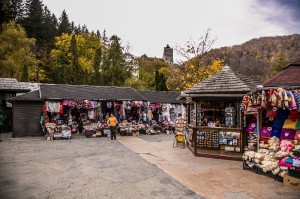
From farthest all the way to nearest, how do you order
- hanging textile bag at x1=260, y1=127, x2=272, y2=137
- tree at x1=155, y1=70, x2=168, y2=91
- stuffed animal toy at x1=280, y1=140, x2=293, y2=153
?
tree at x1=155, y1=70, x2=168, y2=91
hanging textile bag at x1=260, y1=127, x2=272, y2=137
stuffed animal toy at x1=280, y1=140, x2=293, y2=153

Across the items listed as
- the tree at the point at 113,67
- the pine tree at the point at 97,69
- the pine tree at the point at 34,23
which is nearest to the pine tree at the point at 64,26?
the pine tree at the point at 34,23

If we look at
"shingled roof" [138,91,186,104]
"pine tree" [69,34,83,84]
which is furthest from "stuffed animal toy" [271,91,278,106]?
"pine tree" [69,34,83,84]

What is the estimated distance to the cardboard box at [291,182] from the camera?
6.71 metres

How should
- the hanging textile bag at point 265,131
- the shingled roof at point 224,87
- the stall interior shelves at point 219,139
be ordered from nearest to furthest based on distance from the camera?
the hanging textile bag at point 265,131, the stall interior shelves at point 219,139, the shingled roof at point 224,87

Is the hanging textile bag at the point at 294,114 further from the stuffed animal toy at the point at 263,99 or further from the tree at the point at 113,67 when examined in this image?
the tree at the point at 113,67

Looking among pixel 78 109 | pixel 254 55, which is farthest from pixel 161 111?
pixel 254 55

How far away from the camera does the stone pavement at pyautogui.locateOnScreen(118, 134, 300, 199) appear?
6547 mm

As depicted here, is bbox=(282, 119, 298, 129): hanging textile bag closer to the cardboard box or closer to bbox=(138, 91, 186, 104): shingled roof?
the cardboard box

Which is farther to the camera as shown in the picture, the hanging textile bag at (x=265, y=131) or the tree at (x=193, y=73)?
the tree at (x=193, y=73)

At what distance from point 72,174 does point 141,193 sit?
9.59 feet

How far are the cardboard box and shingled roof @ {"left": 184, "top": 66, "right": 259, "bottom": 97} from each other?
4.19 metres

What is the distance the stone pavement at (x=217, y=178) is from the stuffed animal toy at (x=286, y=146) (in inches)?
46.3

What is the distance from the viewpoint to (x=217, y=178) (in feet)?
25.9

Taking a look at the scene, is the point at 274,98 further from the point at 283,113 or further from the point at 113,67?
the point at 113,67
